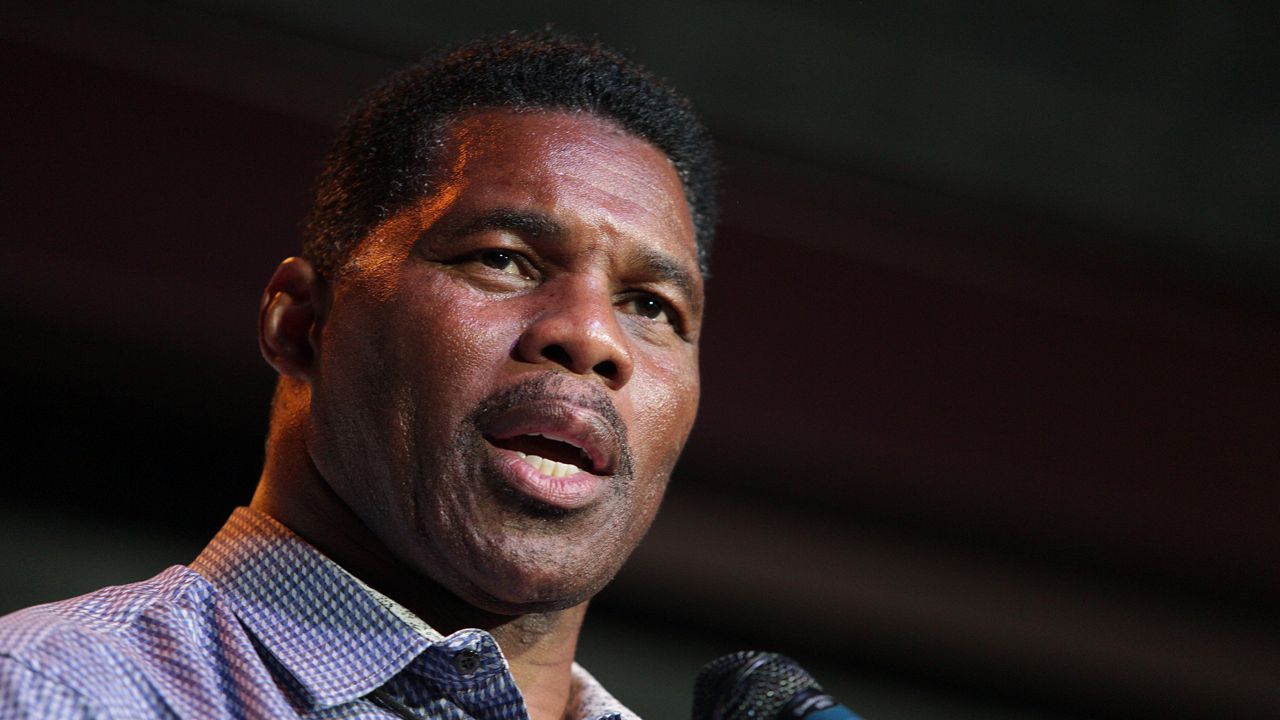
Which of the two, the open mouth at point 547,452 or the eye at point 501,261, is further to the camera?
the eye at point 501,261

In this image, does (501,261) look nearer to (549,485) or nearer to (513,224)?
(513,224)

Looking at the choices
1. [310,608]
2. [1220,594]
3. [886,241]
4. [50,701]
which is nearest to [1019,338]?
[886,241]

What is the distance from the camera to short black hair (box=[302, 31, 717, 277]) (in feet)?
5.59

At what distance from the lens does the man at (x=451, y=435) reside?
1.34 metres

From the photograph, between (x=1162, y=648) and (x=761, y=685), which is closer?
(x=761, y=685)

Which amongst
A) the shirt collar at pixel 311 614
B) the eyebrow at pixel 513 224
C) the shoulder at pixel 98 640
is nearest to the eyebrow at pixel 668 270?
the eyebrow at pixel 513 224

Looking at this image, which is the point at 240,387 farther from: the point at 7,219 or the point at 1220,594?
the point at 1220,594

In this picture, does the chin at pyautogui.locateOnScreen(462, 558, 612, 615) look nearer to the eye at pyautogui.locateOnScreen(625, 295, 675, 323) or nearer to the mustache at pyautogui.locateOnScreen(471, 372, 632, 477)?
the mustache at pyautogui.locateOnScreen(471, 372, 632, 477)

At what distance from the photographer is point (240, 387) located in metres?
3.36

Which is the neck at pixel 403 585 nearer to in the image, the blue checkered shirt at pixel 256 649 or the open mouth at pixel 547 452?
the blue checkered shirt at pixel 256 649

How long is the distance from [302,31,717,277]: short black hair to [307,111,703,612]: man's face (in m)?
0.05

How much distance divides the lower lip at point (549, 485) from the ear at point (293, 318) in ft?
1.14

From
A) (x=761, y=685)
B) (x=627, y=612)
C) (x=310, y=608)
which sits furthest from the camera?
(x=627, y=612)

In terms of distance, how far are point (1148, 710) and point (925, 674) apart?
0.68 m
